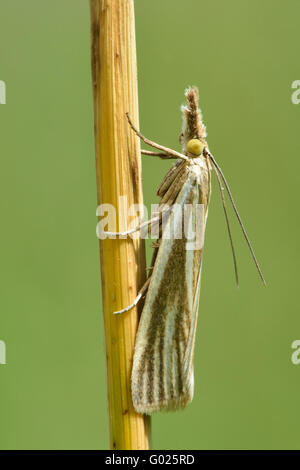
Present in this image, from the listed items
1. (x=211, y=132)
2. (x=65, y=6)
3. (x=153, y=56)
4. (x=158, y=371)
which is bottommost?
(x=158, y=371)

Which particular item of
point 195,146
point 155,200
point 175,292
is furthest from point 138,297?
point 155,200

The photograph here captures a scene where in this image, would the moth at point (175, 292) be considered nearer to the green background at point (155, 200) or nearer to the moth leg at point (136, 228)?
the moth leg at point (136, 228)

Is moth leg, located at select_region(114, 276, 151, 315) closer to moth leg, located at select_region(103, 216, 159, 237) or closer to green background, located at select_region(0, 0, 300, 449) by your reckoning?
moth leg, located at select_region(103, 216, 159, 237)

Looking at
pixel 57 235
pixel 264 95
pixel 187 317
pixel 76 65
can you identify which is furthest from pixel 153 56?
pixel 187 317

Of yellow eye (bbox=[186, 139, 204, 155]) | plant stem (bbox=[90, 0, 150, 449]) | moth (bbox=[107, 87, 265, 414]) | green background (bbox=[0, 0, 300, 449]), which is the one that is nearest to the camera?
plant stem (bbox=[90, 0, 150, 449])

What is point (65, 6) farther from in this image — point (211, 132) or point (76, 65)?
point (211, 132)

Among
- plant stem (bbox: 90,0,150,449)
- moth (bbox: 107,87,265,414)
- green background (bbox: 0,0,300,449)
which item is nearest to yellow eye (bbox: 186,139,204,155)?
moth (bbox: 107,87,265,414)

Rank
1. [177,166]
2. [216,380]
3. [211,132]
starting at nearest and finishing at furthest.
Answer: [177,166] → [216,380] → [211,132]
